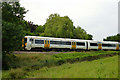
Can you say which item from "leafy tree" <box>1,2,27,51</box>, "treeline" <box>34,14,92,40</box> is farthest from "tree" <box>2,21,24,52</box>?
"treeline" <box>34,14,92,40</box>

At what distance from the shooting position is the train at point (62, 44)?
3148 cm

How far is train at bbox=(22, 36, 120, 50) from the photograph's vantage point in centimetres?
3148

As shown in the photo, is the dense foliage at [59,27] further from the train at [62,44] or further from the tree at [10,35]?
the tree at [10,35]

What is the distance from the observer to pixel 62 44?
35.9 metres

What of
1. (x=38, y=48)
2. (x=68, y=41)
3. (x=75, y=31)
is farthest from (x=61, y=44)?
(x=75, y=31)

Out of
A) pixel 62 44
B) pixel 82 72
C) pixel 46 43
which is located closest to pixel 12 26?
pixel 82 72

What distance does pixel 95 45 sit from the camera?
41938mm

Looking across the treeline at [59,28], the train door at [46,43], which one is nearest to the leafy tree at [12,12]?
the train door at [46,43]

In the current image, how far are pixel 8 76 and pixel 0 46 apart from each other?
16.2ft

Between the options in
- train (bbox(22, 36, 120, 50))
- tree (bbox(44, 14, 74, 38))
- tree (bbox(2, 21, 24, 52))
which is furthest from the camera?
tree (bbox(44, 14, 74, 38))

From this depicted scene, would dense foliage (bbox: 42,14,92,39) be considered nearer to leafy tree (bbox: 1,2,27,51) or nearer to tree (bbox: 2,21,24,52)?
leafy tree (bbox: 1,2,27,51)

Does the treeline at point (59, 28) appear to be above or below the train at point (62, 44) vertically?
above

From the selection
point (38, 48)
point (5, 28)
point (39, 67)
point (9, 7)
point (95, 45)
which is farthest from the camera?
point (95, 45)

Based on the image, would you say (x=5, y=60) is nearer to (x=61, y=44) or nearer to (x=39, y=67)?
(x=39, y=67)
